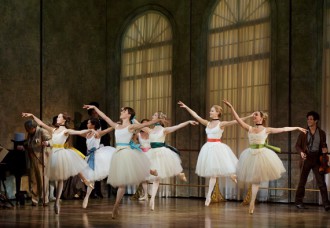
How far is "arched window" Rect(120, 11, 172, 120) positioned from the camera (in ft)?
47.4

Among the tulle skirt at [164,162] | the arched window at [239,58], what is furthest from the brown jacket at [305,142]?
the tulle skirt at [164,162]

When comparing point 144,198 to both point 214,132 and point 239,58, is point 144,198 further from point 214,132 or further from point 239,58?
point 239,58

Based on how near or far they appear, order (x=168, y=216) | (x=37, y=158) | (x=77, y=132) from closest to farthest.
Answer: (x=168, y=216)
(x=77, y=132)
(x=37, y=158)

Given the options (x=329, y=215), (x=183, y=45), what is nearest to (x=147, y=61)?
(x=183, y=45)

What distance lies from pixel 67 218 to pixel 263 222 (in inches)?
100.0

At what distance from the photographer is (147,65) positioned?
586 inches

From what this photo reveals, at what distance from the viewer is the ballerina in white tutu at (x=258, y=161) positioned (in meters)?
→ 9.35

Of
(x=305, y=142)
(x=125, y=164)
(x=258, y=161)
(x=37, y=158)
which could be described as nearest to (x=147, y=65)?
(x=37, y=158)

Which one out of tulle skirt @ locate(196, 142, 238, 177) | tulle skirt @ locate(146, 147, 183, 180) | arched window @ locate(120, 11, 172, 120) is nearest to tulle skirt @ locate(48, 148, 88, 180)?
tulle skirt @ locate(146, 147, 183, 180)

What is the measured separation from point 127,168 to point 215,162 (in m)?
2.81

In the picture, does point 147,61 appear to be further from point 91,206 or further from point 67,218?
point 67,218

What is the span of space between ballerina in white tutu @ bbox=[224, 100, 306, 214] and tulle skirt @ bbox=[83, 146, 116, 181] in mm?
2532

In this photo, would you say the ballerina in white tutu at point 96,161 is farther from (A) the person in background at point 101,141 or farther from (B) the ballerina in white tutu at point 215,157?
(A) the person in background at point 101,141

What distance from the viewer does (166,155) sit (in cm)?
1096
